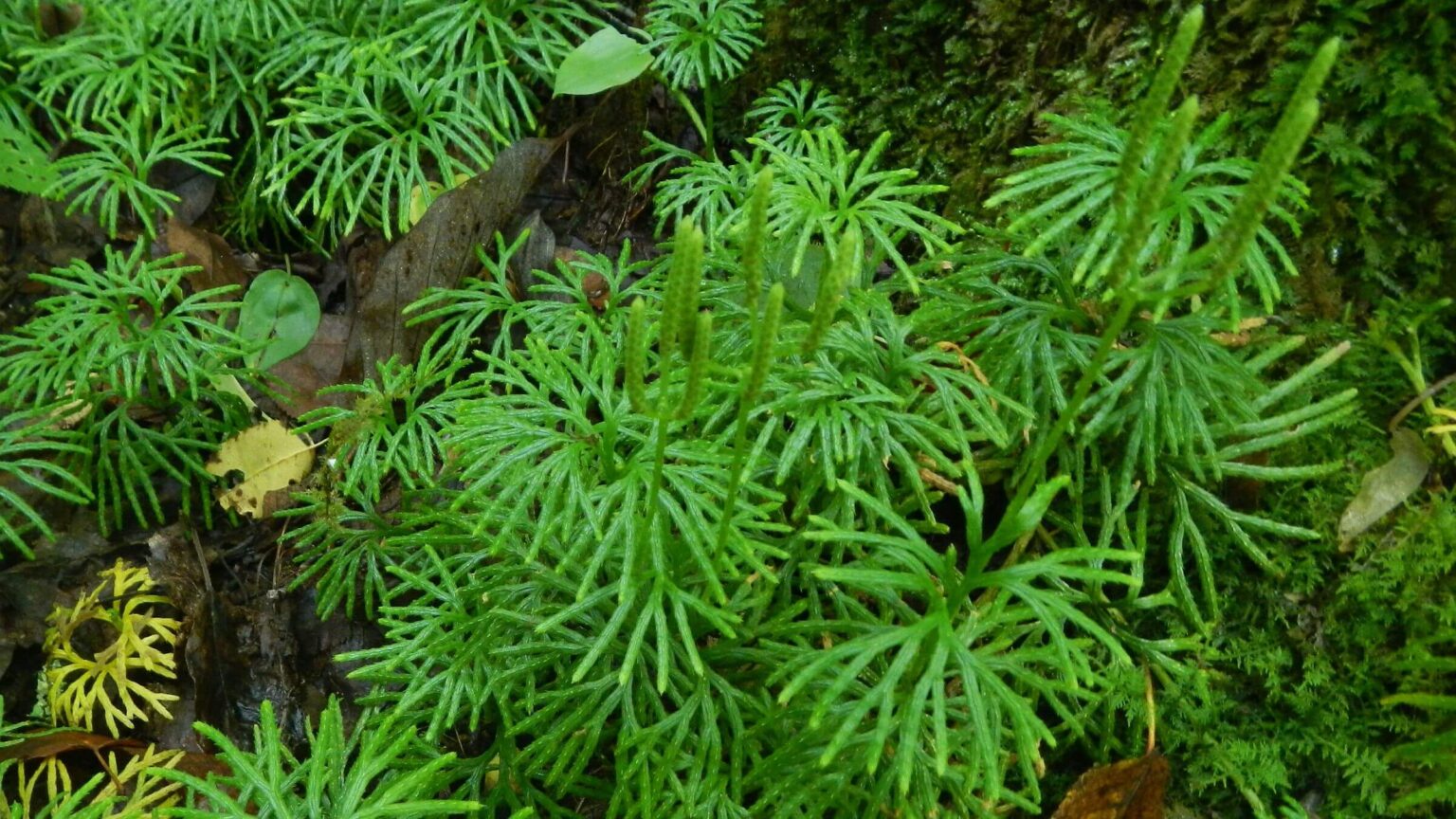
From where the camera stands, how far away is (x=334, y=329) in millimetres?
3270

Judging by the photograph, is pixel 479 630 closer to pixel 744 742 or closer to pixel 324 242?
pixel 744 742

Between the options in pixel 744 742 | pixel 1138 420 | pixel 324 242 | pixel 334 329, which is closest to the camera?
pixel 744 742

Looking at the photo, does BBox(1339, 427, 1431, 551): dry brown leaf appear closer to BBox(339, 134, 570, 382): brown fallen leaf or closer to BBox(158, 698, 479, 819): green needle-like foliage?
BBox(158, 698, 479, 819): green needle-like foliage

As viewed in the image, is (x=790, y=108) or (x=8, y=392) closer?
(x=8, y=392)

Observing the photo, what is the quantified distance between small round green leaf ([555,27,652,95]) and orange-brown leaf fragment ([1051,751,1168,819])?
2.17 m

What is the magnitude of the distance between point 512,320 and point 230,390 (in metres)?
1.08

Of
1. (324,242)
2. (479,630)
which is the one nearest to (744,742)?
(479,630)

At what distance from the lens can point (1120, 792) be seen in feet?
6.29

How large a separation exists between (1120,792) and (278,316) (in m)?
2.63

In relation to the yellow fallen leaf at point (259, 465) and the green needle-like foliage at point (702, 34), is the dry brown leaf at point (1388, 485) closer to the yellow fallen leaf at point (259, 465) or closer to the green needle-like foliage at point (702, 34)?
the green needle-like foliage at point (702, 34)

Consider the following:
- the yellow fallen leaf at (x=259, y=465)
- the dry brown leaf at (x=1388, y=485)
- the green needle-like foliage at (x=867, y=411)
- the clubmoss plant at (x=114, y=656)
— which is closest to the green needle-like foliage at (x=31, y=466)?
the clubmoss plant at (x=114, y=656)

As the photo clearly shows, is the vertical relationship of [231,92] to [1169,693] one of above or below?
above

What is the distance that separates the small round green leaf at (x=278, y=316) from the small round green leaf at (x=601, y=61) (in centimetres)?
104

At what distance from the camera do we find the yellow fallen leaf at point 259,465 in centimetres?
301
